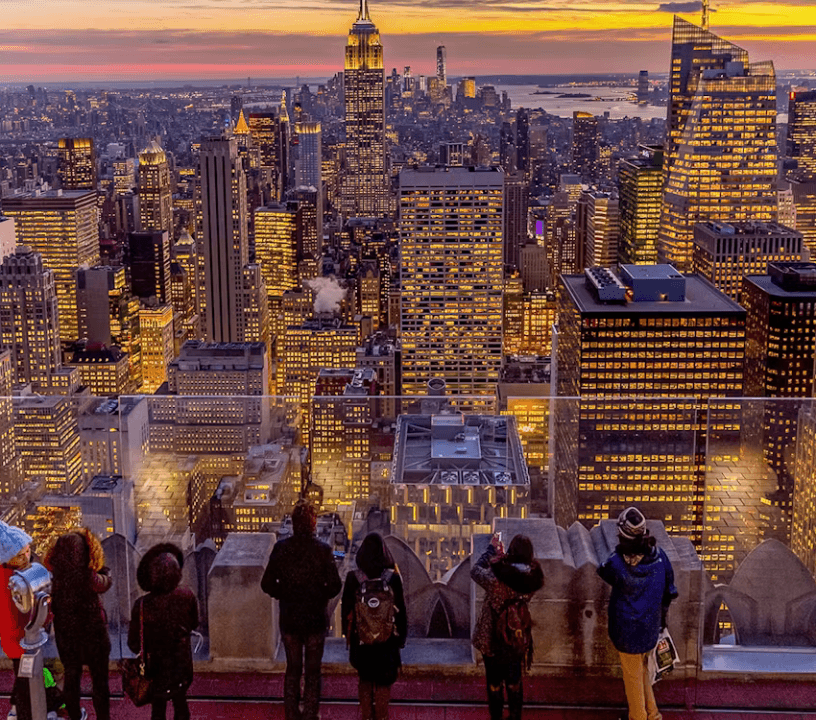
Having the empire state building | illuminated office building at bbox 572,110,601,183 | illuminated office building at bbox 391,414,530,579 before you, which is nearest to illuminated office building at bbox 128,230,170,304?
the empire state building

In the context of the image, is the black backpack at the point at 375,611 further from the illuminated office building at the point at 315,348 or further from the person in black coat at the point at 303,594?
the illuminated office building at the point at 315,348

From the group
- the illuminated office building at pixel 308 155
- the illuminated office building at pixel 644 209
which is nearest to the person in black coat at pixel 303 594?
the illuminated office building at pixel 644 209

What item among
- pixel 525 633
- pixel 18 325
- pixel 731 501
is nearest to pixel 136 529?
pixel 525 633

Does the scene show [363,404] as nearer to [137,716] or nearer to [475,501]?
[475,501]

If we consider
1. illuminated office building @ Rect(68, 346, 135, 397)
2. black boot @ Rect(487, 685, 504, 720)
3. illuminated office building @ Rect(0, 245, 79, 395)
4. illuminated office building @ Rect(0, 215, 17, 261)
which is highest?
black boot @ Rect(487, 685, 504, 720)

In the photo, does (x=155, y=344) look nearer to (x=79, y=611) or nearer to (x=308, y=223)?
(x=308, y=223)

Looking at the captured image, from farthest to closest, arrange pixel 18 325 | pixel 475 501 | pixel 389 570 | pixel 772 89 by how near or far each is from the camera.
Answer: pixel 772 89 < pixel 18 325 < pixel 475 501 < pixel 389 570

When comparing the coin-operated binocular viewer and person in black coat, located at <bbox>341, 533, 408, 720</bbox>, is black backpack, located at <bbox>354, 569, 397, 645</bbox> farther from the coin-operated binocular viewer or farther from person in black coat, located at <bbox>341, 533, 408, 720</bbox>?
the coin-operated binocular viewer
